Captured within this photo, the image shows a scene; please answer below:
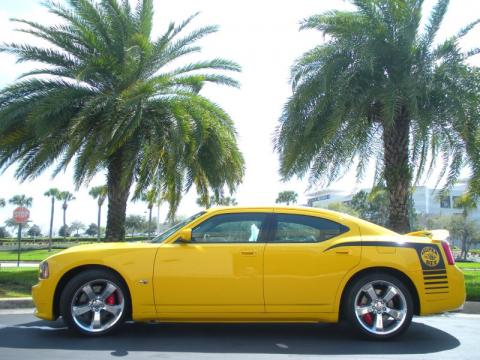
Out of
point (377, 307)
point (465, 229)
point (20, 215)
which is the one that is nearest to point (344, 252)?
point (377, 307)

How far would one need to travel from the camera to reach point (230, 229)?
245 inches

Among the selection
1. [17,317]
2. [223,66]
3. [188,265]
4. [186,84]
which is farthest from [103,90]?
[188,265]

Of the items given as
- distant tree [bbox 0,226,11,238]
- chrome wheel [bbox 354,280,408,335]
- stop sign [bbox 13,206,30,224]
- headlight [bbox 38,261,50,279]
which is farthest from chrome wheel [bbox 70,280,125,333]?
distant tree [bbox 0,226,11,238]

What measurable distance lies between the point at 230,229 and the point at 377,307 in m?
1.89

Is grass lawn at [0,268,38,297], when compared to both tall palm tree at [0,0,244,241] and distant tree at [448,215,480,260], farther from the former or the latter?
distant tree at [448,215,480,260]

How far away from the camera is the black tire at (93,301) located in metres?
5.99

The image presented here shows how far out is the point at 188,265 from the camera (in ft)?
19.6

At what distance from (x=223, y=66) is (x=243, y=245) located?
960 centimetres

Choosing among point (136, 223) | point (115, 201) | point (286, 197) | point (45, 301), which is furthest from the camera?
point (136, 223)

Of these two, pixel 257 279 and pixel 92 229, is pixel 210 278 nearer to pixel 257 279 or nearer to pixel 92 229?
pixel 257 279

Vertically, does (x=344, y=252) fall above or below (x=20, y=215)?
below

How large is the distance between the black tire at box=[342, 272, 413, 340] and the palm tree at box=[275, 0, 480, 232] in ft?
21.4

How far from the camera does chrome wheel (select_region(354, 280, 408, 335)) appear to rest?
19.5ft

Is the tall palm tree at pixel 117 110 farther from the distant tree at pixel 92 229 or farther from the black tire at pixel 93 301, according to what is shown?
the distant tree at pixel 92 229
